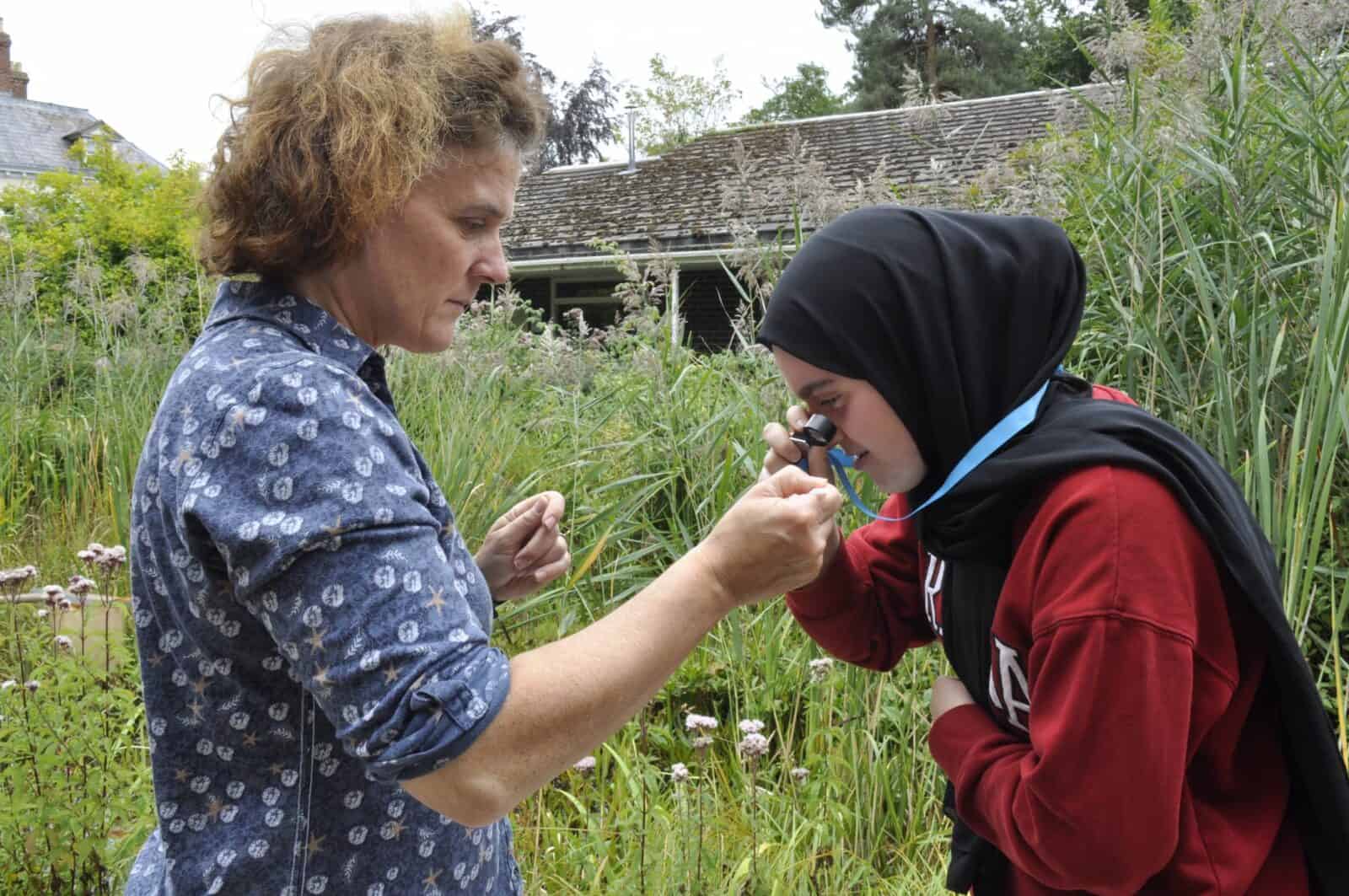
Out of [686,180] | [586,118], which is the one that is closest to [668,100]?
[586,118]

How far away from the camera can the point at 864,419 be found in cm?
159

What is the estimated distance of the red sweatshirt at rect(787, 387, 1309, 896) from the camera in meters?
1.21

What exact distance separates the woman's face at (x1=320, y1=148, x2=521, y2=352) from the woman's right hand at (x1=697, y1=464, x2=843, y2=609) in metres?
0.49

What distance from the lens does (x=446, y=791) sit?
1.10 metres

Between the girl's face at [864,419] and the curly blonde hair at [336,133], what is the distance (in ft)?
1.79

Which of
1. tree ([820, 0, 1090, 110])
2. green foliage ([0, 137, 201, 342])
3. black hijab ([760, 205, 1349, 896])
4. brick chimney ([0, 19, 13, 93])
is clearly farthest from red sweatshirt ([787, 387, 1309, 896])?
brick chimney ([0, 19, 13, 93])

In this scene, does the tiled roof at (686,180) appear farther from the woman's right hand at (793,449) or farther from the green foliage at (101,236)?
the woman's right hand at (793,449)

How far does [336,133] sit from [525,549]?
742 millimetres

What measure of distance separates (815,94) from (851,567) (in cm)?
3767

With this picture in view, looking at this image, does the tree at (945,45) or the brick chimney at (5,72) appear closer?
the tree at (945,45)

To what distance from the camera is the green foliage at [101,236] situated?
22.1ft

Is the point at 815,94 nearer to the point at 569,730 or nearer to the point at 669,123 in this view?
the point at 669,123

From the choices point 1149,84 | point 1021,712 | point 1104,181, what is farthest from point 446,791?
point 1149,84

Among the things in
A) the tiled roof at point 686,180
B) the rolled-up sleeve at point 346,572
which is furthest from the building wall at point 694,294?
the rolled-up sleeve at point 346,572
